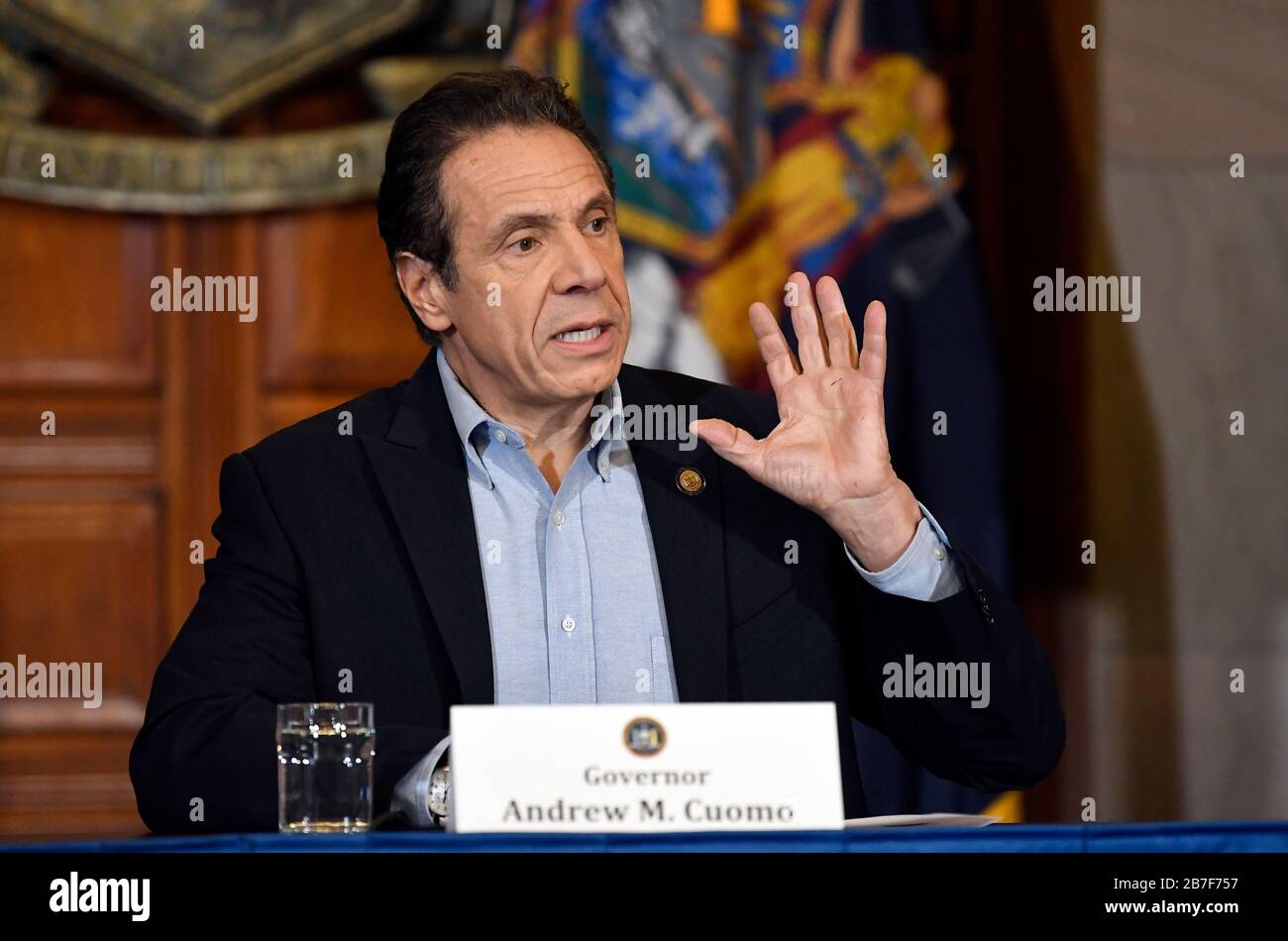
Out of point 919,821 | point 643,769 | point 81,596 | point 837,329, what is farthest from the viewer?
point 81,596

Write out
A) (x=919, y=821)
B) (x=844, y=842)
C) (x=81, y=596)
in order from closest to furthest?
(x=844, y=842) → (x=919, y=821) → (x=81, y=596)

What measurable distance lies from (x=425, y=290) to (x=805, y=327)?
0.58 metres

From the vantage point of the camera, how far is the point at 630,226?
3.64m

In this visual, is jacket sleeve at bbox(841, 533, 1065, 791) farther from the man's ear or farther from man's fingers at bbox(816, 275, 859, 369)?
the man's ear

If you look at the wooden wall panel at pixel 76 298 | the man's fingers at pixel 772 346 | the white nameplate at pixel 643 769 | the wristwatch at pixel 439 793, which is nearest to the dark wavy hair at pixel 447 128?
the man's fingers at pixel 772 346

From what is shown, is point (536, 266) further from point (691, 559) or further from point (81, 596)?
point (81, 596)

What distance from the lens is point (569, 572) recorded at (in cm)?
200

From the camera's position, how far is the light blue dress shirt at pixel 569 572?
194 centimetres

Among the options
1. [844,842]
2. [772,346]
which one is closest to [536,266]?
[772,346]

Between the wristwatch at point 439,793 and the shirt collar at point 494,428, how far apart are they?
0.64 meters

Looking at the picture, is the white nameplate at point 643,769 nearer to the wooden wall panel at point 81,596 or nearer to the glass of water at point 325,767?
the glass of water at point 325,767

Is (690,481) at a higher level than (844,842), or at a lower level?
higher

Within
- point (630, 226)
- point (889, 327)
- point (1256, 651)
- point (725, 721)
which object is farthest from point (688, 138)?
point (725, 721)
